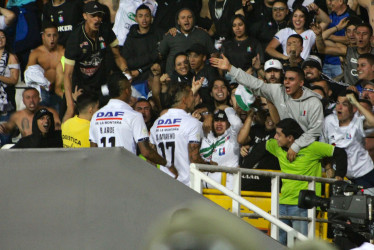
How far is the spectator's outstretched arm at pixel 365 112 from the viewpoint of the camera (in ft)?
26.6

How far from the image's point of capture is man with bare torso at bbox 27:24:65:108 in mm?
11336

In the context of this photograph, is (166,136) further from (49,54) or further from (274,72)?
(49,54)

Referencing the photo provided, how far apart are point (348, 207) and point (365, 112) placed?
16.4ft

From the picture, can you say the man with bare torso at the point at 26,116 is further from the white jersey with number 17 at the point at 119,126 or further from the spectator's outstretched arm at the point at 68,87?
the white jersey with number 17 at the point at 119,126

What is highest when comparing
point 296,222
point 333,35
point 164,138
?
point 333,35

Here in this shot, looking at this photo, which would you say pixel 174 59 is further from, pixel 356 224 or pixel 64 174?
pixel 356 224

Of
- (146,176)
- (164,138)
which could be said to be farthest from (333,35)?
(146,176)

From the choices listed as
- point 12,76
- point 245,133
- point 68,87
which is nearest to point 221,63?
point 245,133

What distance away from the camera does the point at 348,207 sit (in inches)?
131

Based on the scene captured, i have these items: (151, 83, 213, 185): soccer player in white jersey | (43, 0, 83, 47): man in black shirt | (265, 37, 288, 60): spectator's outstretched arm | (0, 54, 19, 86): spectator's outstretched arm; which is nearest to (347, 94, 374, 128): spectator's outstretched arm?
(265, 37, 288, 60): spectator's outstretched arm

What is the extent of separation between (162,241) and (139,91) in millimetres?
9382

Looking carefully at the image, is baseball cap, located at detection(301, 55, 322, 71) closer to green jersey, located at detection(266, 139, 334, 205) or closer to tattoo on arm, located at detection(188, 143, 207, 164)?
green jersey, located at detection(266, 139, 334, 205)

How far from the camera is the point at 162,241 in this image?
110 cm

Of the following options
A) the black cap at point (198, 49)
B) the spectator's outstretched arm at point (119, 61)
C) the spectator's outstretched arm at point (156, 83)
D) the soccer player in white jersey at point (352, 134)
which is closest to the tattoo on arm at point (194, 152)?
the soccer player in white jersey at point (352, 134)
